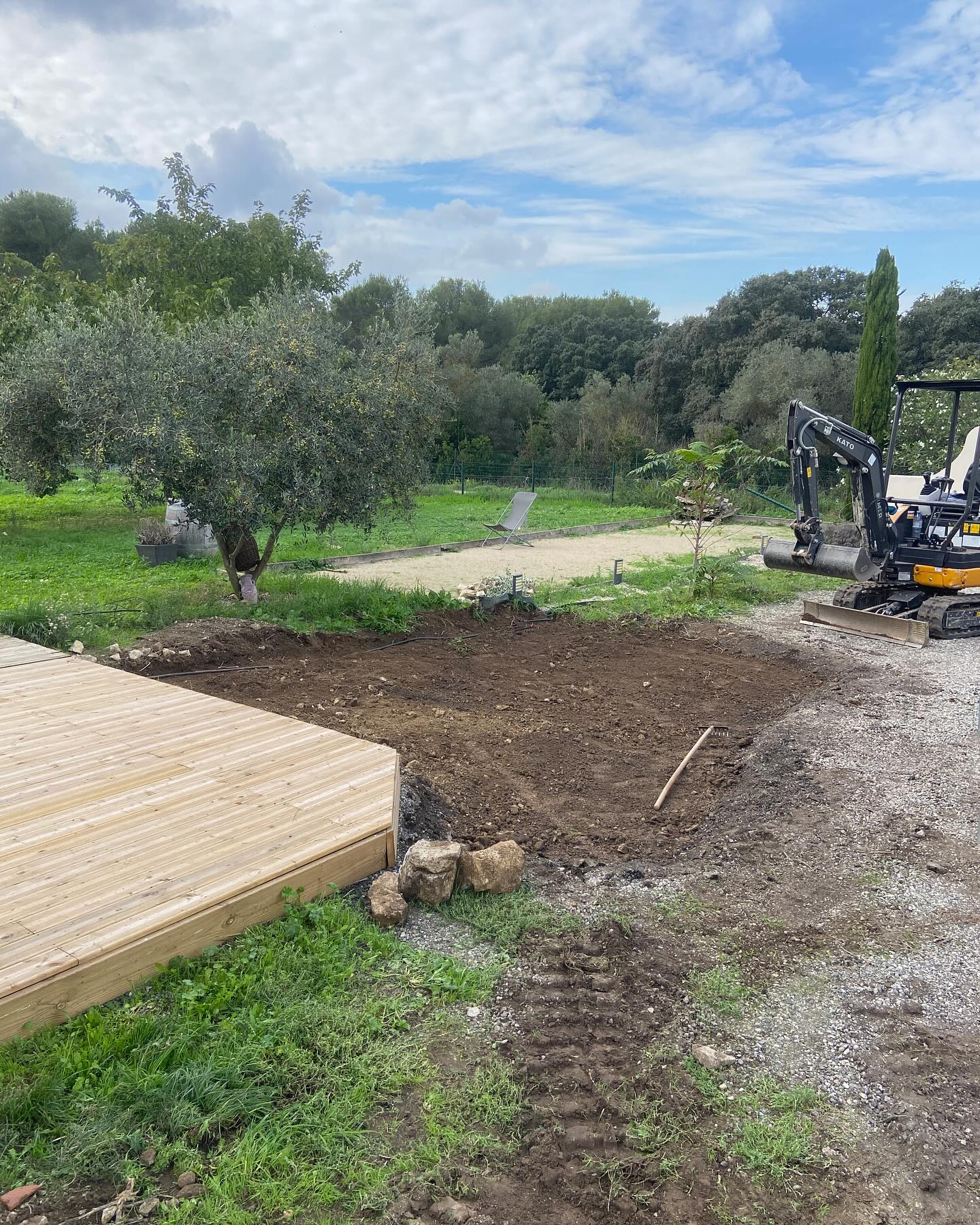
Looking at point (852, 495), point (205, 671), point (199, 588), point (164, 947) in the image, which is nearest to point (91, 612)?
point (199, 588)

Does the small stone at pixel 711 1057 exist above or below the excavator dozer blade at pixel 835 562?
below

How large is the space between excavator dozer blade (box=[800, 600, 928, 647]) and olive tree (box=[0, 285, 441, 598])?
183 inches

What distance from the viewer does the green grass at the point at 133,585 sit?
756 cm

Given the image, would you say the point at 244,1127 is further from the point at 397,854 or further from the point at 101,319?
the point at 101,319

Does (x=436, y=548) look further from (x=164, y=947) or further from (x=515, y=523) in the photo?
(x=164, y=947)

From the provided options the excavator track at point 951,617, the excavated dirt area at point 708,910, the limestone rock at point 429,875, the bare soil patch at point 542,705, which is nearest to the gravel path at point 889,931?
the excavated dirt area at point 708,910

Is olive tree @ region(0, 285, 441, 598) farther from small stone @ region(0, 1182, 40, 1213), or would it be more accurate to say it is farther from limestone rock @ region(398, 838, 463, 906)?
small stone @ region(0, 1182, 40, 1213)

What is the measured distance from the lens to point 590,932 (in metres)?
3.25

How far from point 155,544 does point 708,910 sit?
33.5 ft

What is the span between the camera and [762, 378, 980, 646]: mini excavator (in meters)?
8.60

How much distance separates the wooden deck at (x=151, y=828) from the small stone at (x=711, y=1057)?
4.82ft

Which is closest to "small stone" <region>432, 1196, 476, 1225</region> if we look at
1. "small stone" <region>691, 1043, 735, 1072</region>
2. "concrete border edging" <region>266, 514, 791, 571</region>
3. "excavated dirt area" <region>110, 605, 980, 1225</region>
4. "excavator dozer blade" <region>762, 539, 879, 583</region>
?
"excavated dirt area" <region>110, 605, 980, 1225</region>

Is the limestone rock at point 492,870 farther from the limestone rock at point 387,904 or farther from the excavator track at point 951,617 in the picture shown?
the excavator track at point 951,617

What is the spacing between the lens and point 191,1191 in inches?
80.0
